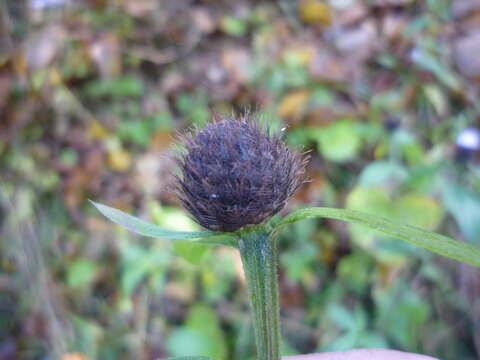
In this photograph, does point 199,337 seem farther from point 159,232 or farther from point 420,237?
point 420,237

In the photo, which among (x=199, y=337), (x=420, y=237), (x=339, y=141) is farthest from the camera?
(x=339, y=141)

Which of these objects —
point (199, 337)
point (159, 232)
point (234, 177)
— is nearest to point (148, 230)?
point (159, 232)

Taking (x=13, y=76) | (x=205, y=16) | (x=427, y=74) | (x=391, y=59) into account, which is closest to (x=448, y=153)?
(x=427, y=74)

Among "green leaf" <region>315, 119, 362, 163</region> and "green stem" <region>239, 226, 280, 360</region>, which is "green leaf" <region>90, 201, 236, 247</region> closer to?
"green stem" <region>239, 226, 280, 360</region>

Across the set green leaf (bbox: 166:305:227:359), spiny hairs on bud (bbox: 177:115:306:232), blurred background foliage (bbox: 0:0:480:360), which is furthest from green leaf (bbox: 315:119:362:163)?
spiny hairs on bud (bbox: 177:115:306:232)

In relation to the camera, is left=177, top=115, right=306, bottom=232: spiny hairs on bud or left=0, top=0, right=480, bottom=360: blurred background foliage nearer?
left=177, top=115, right=306, bottom=232: spiny hairs on bud

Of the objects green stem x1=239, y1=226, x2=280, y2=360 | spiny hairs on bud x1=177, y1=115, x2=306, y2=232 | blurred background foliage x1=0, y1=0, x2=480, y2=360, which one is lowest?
green stem x1=239, y1=226, x2=280, y2=360
